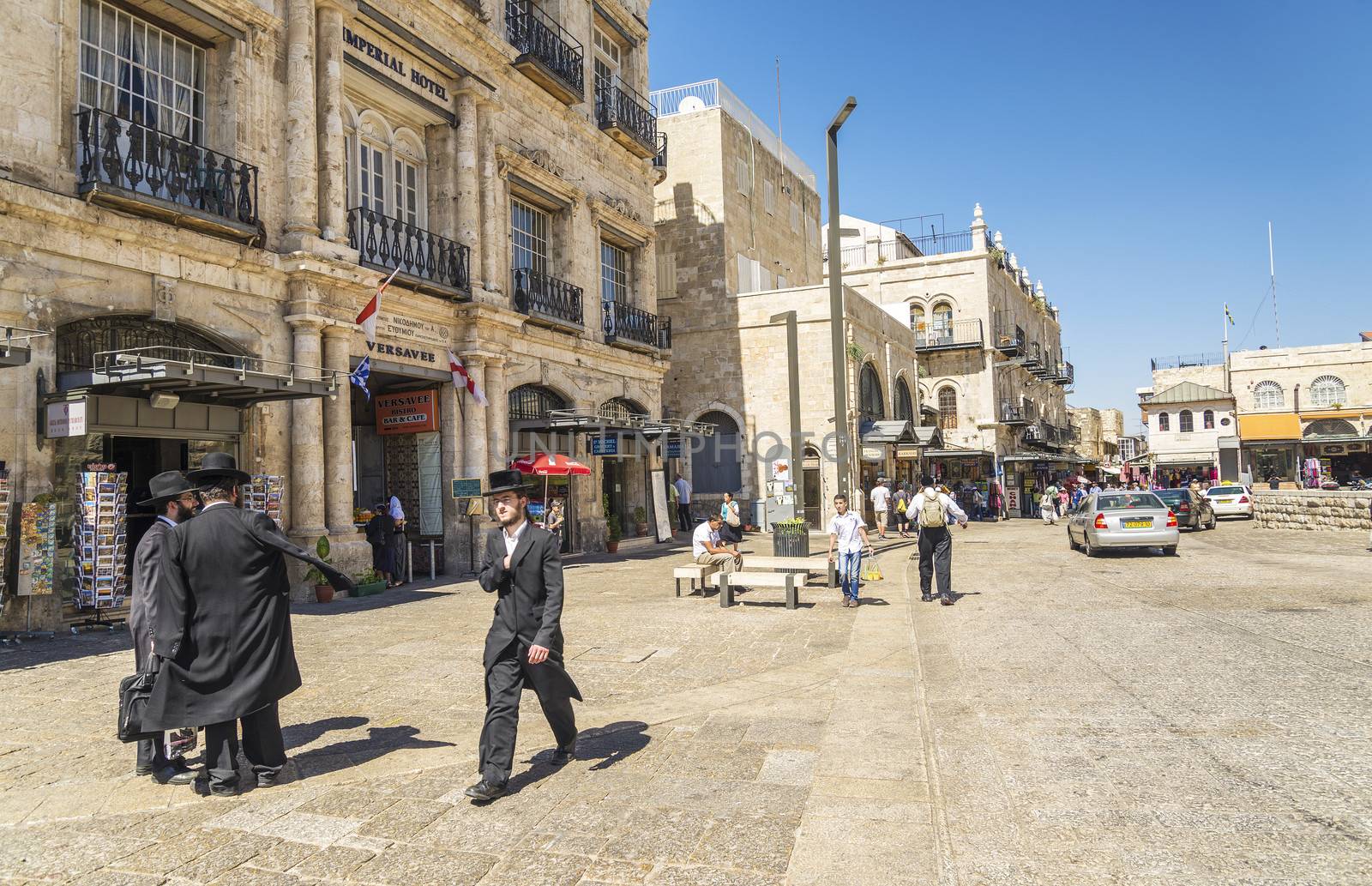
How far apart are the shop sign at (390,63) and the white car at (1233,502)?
27729 mm

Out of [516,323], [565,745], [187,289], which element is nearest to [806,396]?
[516,323]

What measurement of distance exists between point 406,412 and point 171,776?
40.7 ft

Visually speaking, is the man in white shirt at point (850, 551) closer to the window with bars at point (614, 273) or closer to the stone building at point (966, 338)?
the window with bars at point (614, 273)

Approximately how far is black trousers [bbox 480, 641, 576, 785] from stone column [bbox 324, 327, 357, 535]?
9591 millimetres

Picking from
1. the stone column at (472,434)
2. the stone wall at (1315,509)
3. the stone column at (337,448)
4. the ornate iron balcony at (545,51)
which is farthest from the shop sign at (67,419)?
the stone wall at (1315,509)

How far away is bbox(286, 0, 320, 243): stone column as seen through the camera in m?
12.9

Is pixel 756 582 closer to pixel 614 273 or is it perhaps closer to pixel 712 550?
pixel 712 550

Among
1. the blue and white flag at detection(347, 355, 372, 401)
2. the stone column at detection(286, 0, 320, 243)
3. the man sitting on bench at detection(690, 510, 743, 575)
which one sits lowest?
the man sitting on bench at detection(690, 510, 743, 575)

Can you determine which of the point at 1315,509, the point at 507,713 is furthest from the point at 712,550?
the point at 1315,509

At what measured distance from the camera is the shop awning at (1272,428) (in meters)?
44.9

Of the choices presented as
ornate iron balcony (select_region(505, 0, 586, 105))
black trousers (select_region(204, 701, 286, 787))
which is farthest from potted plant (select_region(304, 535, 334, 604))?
ornate iron balcony (select_region(505, 0, 586, 105))

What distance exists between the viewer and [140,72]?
11.6 metres

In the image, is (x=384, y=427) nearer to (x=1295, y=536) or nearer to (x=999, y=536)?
(x=999, y=536)

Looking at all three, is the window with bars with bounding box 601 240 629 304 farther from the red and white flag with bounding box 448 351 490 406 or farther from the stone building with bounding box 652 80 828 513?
the red and white flag with bounding box 448 351 490 406
